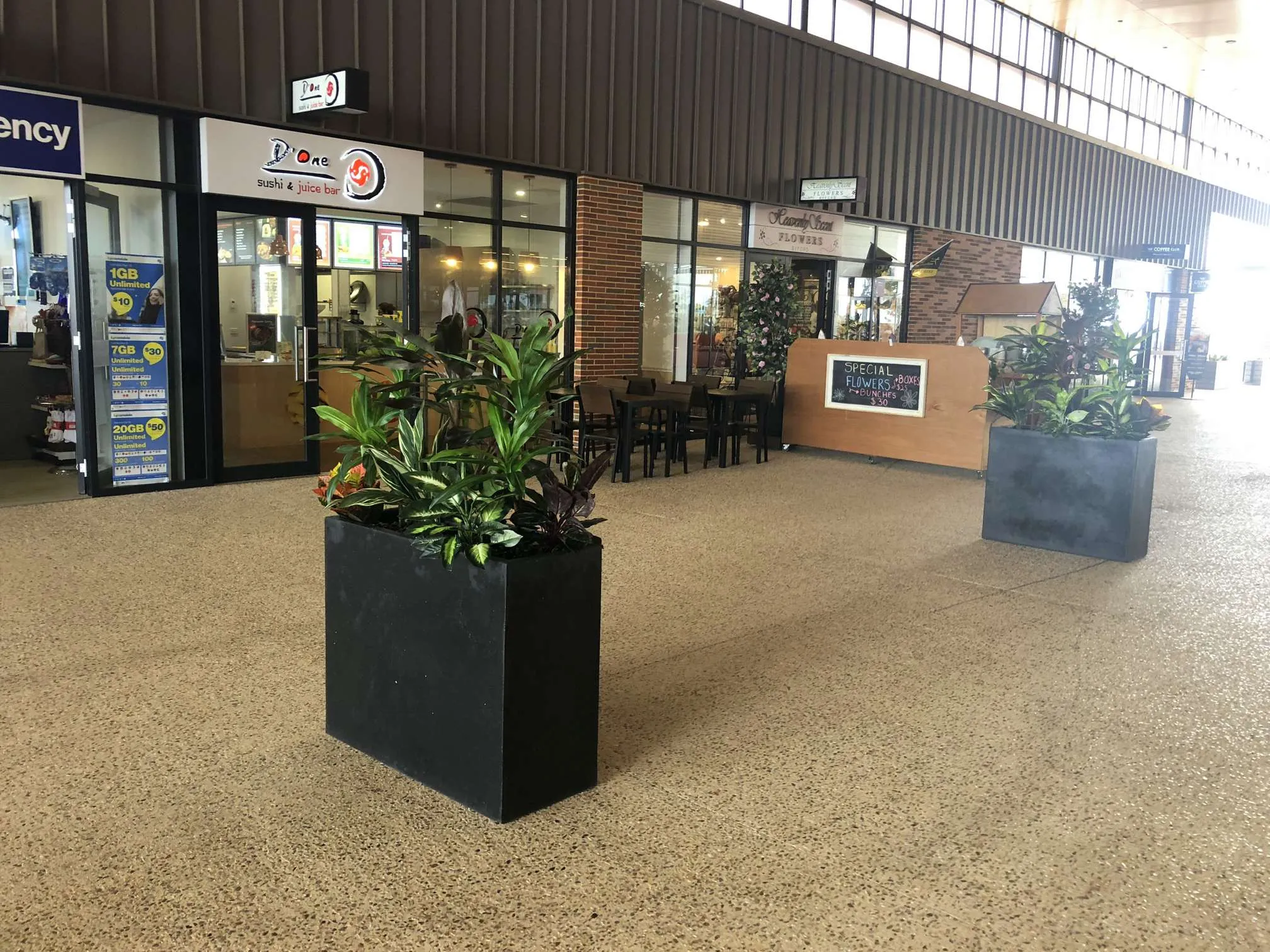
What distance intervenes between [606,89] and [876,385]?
410cm

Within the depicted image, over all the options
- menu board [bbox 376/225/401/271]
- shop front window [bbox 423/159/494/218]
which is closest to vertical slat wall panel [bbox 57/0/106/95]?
menu board [bbox 376/225/401/271]

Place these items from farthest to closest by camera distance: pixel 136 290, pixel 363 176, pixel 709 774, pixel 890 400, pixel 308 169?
pixel 890 400 → pixel 363 176 → pixel 308 169 → pixel 136 290 → pixel 709 774

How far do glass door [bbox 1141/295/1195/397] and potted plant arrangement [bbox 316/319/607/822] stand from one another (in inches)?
854

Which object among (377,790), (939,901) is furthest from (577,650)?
(939,901)

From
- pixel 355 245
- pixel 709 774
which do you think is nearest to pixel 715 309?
pixel 355 245

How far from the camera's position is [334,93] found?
788cm

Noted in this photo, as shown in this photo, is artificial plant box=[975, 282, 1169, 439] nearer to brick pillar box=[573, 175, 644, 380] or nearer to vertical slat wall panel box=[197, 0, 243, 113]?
brick pillar box=[573, 175, 644, 380]

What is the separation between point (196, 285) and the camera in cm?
809

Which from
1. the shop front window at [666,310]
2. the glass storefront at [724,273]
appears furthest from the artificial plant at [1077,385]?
the shop front window at [666,310]

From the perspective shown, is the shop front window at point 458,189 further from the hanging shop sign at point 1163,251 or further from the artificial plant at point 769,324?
the hanging shop sign at point 1163,251

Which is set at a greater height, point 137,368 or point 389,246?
point 389,246

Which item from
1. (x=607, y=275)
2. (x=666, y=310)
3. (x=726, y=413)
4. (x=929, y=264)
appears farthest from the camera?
(x=929, y=264)

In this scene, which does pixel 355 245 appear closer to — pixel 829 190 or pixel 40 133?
pixel 40 133

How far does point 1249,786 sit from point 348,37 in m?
8.20
